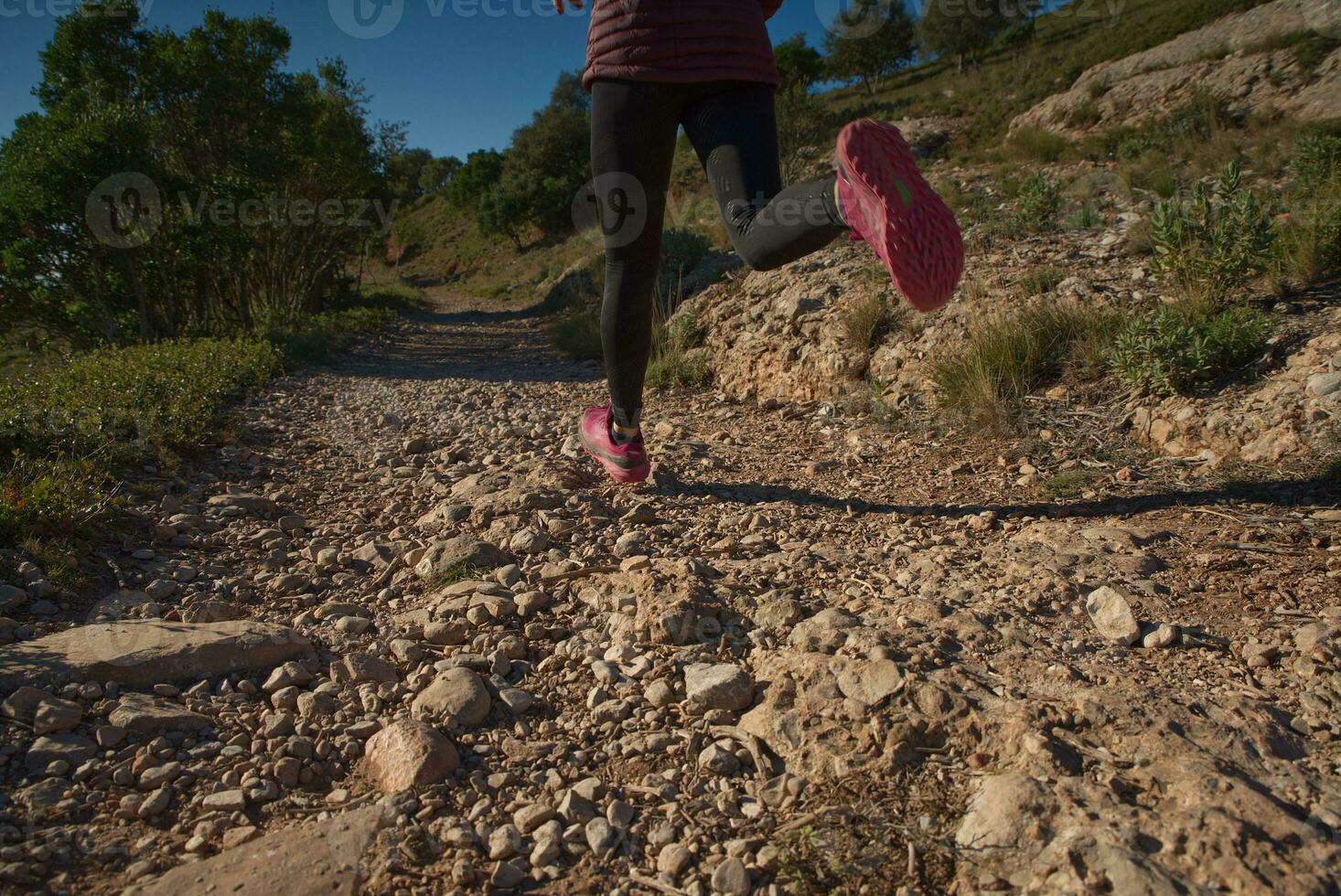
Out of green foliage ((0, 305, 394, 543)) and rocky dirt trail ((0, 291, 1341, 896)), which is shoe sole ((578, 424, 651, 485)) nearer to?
rocky dirt trail ((0, 291, 1341, 896))

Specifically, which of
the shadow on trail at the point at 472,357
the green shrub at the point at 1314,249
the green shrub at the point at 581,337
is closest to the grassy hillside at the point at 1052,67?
the shadow on trail at the point at 472,357

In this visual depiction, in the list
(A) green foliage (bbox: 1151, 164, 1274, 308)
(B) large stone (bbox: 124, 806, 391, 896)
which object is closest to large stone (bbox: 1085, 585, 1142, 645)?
(B) large stone (bbox: 124, 806, 391, 896)

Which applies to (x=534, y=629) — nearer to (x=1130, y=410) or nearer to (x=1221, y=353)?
(x=1130, y=410)

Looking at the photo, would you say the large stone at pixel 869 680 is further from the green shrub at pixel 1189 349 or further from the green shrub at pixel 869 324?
the green shrub at pixel 869 324

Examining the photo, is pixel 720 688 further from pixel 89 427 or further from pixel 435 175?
pixel 435 175

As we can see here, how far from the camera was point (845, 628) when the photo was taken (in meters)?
1.60

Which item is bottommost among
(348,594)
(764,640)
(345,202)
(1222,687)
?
(1222,687)

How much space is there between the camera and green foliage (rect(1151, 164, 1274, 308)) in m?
2.93

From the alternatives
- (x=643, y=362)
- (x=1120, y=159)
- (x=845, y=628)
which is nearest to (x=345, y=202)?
(x=1120, y=159)

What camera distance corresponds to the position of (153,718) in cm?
138

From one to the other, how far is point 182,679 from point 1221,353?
131 inches

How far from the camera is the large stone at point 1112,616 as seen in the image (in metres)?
1.51

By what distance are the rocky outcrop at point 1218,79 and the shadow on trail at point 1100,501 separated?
27.2 ft

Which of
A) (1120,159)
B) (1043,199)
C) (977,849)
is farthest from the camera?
(1120,159)
